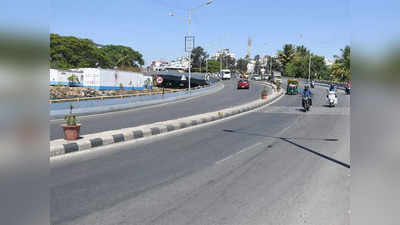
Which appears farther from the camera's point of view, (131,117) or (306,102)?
(306,102)

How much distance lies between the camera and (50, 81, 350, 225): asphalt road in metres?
5.20

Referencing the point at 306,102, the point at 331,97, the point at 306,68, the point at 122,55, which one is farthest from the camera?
the point at 122,55

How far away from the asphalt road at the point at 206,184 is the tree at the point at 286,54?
354 ft

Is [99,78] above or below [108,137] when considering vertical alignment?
above

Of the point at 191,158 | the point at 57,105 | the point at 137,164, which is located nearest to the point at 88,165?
the point at 137,164

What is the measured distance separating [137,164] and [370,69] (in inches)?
278

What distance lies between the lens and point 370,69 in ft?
7.27

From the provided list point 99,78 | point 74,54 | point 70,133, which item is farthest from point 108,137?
point 74,54

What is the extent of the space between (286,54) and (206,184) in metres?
115

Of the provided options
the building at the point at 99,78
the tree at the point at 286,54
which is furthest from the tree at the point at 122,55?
the building at the point at 99,78

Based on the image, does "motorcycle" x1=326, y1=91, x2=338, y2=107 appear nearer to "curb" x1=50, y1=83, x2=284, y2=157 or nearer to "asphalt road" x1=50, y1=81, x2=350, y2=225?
"curb" x1=50, y1=83, x2=284, y2=157

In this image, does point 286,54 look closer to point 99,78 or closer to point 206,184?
point 99,78

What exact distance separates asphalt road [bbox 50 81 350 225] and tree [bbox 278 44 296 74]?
354 feet

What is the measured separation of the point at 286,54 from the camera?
118 m
